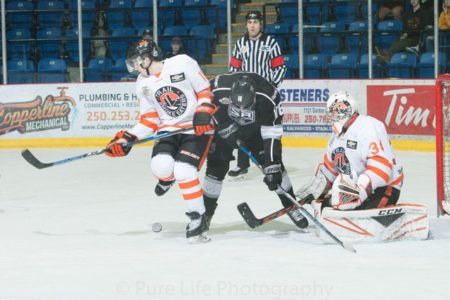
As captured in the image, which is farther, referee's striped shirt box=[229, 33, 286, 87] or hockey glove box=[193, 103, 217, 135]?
referee's striped shirt box=[229, 33, 286, 87]

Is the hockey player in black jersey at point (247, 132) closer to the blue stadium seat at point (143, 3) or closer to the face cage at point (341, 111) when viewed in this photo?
the face cage at point (341, 111)

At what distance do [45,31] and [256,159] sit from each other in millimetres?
7118

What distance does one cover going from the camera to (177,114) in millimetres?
5469

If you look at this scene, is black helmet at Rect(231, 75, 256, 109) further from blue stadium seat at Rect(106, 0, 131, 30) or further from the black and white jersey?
blue stadium seat at Rect(106, 0, 131, 30)

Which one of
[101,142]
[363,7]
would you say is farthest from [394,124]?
[101,142]

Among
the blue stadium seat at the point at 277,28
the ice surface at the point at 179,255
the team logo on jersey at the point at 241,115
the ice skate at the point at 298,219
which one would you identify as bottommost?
the ice surface at the point at 179,255

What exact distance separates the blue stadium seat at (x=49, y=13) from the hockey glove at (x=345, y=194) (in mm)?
7735

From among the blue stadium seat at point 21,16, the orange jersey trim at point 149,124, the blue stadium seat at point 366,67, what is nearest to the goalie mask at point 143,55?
the orange jersey trim at point 149,124

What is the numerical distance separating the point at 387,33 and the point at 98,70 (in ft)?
11.2

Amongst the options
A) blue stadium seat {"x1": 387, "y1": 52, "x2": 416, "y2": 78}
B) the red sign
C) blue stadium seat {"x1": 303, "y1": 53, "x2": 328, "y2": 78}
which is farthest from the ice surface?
blue stadium seat {"x1": 303, "y1": 53, "x2": 328, "y2": 78}

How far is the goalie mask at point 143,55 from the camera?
543 centimetres

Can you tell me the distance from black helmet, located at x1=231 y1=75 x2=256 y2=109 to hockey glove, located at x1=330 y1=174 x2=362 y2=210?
611 mm

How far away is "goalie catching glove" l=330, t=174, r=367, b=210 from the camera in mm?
5113

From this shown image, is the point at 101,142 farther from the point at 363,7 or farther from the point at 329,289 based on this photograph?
the point at 329,289
